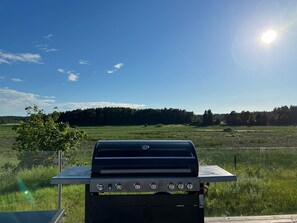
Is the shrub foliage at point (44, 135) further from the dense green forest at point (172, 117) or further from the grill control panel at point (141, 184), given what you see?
the dense green forest at point (172, 117)

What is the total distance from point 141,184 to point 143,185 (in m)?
0.02

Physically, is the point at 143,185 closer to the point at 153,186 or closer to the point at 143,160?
the point at 153,186

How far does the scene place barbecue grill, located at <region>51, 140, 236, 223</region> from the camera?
2.40 m

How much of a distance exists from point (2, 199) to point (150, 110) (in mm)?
54752

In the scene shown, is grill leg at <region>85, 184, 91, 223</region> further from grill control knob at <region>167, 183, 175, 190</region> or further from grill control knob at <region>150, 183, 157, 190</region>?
grill control knob at <region>167, 183, 175, 190</region>

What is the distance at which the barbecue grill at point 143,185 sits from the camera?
2398 millimetres

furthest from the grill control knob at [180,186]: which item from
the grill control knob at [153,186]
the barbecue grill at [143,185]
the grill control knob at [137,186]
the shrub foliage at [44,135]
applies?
A: the shrub foliage at [44,135]

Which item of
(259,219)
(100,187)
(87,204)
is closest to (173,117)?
(259,219)

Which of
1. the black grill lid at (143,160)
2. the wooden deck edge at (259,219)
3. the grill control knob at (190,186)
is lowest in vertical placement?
the wooden deck edge at (259,219)

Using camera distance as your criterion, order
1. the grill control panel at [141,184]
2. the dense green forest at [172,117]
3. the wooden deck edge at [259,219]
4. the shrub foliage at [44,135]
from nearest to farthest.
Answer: the grill control panel at [141,184] < the wooden deck edge at [259,219] < the shrub foliage at [44,135] < the dense green forest at [172,117]

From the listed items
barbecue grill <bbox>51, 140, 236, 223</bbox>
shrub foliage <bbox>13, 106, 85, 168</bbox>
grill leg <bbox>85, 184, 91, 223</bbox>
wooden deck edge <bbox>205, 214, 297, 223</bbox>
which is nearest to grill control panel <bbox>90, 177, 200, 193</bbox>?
barbecue grill <bbox>51, 140, 236, 223</bbox>

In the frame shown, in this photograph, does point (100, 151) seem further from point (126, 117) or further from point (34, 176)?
point (126, 117)

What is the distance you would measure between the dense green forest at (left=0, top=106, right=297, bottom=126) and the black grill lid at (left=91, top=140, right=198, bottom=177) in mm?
21149

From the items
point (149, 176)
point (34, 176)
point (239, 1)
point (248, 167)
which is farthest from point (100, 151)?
point (239, 1)
